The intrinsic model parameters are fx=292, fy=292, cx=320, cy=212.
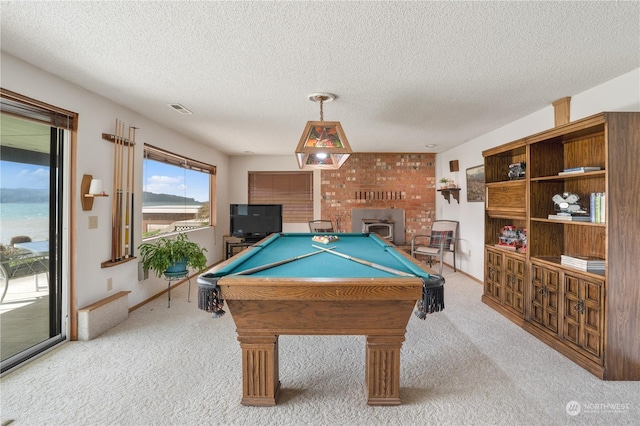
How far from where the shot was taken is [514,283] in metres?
3.10

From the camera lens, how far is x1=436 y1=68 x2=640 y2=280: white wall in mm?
2396

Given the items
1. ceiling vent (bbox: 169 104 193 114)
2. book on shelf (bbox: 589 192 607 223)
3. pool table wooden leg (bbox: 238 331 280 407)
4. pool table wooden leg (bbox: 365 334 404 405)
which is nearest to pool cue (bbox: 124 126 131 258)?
ceiling vent (bbox: 169 104 193 114)

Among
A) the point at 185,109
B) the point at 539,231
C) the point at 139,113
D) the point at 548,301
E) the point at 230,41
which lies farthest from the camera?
the point at 139,113

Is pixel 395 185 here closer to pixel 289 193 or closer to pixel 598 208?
pixel 289 193

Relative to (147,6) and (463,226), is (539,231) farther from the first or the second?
(147,6)

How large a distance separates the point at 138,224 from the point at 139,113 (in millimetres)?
1332

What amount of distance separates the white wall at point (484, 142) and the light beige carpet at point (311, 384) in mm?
2109

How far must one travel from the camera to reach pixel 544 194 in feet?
9.53

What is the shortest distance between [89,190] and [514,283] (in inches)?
171

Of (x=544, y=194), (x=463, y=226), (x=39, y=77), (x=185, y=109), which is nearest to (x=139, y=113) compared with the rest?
(x=185, y=109)

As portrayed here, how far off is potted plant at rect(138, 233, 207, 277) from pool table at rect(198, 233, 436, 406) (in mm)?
1843

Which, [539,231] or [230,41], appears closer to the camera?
[230,41]

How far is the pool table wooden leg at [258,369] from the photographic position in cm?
174
